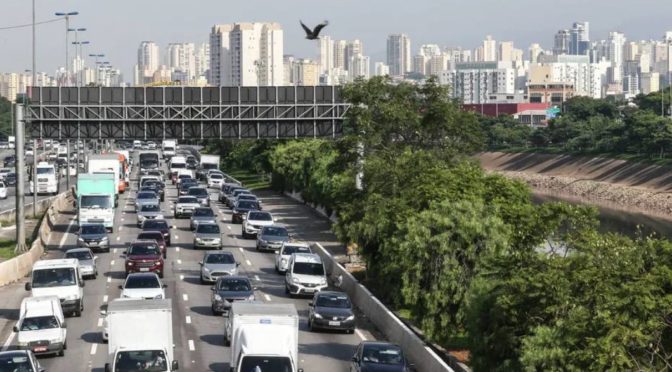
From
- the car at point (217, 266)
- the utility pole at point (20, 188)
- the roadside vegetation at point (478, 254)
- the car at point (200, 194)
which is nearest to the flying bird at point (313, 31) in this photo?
the roadside vegetation at point (478, 254)

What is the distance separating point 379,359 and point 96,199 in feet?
140

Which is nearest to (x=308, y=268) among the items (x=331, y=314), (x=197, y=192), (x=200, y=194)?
(x=331, y=314)

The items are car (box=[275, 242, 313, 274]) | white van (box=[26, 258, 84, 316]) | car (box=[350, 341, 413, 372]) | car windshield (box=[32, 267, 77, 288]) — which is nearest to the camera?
car (box=[350, 341, 413, 372])

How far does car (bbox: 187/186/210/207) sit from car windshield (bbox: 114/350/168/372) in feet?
181

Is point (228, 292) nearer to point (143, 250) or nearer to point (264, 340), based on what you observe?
point (143, 250)

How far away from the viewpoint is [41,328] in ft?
127

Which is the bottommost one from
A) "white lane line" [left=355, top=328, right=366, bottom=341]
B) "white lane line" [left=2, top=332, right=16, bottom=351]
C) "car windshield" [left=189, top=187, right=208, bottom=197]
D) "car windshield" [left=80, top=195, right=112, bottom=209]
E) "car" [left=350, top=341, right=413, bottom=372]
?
"white lane line" [left=355, top=328, right=366, bottom=341]

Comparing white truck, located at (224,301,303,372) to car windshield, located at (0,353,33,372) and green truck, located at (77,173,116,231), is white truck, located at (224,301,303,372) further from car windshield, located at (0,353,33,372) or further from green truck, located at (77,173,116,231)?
green truck, located at (77,173,116,231)

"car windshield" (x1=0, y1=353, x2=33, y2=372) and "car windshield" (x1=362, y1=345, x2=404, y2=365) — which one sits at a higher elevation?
"car windshield" (x1=0, y1=353, x2=33, y2=372)

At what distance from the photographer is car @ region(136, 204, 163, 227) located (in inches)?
3054

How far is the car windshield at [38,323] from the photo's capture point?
127 ft

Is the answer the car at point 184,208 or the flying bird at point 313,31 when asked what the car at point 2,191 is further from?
the flying bird at point 313,31

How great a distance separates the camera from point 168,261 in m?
63.4

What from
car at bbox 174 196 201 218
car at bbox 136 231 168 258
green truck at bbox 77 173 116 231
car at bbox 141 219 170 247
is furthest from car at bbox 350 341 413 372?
car at bbox 174 196 201 218
